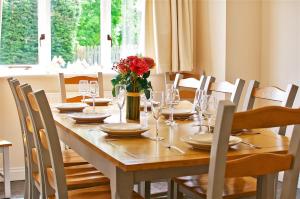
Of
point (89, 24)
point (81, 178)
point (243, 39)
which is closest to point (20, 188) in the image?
point (89, 24)

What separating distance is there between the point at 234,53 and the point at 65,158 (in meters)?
2.00

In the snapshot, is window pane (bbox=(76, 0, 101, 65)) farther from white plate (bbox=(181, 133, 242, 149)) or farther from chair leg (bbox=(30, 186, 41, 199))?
white plate (bbox=(181, 133, 242, 149))

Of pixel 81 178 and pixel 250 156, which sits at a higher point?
pixel 250 156

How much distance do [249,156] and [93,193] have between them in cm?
106

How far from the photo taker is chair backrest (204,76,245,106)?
2.94 metres

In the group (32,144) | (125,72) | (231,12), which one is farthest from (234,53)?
(32,144)

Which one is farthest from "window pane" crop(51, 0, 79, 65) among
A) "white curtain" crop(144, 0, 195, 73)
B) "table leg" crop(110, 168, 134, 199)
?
"table leg" crop(110, 168, 134, 199)

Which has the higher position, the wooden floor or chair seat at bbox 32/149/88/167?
chair seat at bbox 32/149/88/167

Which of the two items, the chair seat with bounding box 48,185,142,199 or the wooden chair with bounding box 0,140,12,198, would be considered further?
the wooden chair with bounding box 0,140,12,198

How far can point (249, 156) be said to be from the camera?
151 centimetres

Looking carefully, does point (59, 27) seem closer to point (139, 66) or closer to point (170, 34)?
point (170, 34)

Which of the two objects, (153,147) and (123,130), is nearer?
(153,147)

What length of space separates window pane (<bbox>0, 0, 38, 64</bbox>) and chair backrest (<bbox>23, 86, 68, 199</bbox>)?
2170mm

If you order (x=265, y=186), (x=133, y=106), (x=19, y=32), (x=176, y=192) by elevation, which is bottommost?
(x=176, y=192)
